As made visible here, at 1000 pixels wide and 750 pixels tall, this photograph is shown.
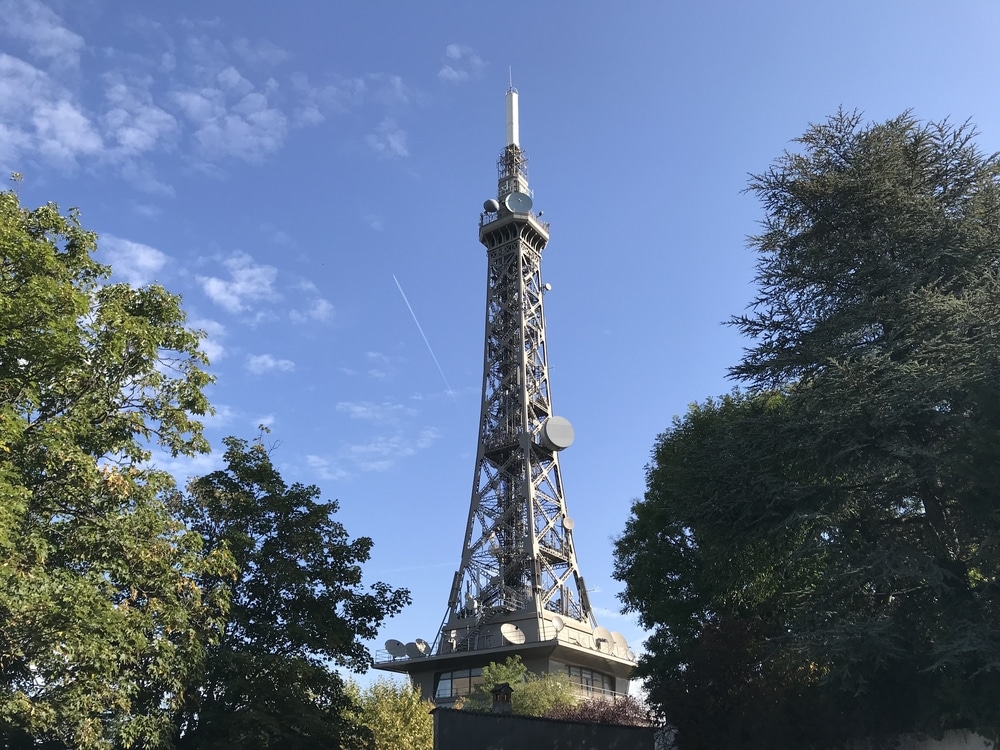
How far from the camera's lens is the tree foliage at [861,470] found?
620 inches

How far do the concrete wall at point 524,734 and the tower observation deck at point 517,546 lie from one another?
101 ft

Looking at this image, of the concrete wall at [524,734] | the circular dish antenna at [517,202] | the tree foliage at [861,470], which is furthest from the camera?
the circular dish antenna at [517,202]

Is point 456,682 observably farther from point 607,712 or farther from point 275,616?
point 275,616

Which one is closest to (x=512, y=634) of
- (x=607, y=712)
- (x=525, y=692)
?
(x=525, y=692)

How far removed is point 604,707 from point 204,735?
78.3 feet

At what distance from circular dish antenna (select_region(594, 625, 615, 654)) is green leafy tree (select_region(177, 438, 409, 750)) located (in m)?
39.4

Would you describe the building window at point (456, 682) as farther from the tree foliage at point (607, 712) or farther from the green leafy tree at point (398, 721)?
the green leafy tree at point (398, 721)

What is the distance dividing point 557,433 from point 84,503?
4878cm

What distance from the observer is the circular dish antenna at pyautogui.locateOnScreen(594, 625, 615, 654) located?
57.4 m

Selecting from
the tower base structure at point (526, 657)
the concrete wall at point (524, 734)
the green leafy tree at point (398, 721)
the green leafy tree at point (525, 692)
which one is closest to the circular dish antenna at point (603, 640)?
the tower base structure at point (526, 657)

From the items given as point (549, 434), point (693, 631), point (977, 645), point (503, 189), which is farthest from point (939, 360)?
point (503, 189)

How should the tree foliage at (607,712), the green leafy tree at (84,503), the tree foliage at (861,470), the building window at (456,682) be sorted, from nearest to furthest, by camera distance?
the green leafy tree at (84,503) → the tree foliage at (861,470) → the tree foliage at (607,712) → the building window at (456,682)

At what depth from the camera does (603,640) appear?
57.8 metres

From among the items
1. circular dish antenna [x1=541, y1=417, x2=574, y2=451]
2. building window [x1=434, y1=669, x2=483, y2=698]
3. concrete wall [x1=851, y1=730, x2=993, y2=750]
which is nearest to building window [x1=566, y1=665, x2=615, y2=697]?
building window [x1=434, y1=669, x2=483, y2=698]
